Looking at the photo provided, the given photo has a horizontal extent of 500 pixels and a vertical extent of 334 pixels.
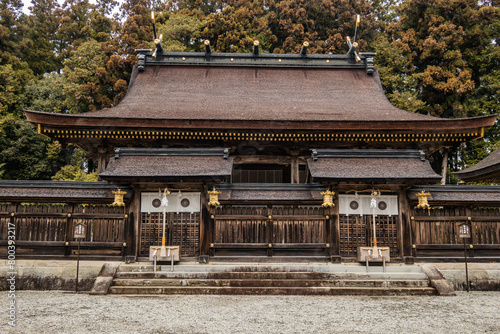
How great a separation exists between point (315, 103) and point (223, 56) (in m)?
6.01

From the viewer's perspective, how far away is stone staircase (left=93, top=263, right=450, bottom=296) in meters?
9.45

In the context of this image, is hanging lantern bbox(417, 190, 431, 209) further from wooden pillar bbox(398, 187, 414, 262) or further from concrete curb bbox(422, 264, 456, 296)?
concrete curb bbox(422, 264, 456, 296)

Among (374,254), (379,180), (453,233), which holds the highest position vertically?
(379,180)

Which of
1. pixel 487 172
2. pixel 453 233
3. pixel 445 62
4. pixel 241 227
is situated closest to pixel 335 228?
pixel 241 227

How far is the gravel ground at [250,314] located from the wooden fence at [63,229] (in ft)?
5.56

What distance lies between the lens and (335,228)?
11023 millimetres

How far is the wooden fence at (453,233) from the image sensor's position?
11.0m

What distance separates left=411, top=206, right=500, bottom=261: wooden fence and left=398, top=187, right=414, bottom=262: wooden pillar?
139 millimetres

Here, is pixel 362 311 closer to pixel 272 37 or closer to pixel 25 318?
pixel 25 318

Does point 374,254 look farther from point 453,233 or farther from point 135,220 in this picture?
point 135,220

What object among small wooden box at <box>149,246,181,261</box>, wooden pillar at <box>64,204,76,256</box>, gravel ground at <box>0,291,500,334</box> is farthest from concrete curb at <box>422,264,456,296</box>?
wooden pillar at <box>64,204,76,256</box>

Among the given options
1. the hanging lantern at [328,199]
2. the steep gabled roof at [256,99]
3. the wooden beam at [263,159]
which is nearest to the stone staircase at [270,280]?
the hanging lantern at [328,199]

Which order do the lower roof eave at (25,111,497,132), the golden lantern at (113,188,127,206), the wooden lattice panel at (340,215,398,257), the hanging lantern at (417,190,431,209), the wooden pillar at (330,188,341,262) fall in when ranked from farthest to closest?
the lower roof eave at (25,111,497,132) < the wooden lattice panel at (340,215,398,257) < the wooden pillar at (330,188,341,262) < the hanging lantern at (417,190,431,209) < the golden lantern at (113,188,127,206)

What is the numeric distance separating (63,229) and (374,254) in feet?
30.9
